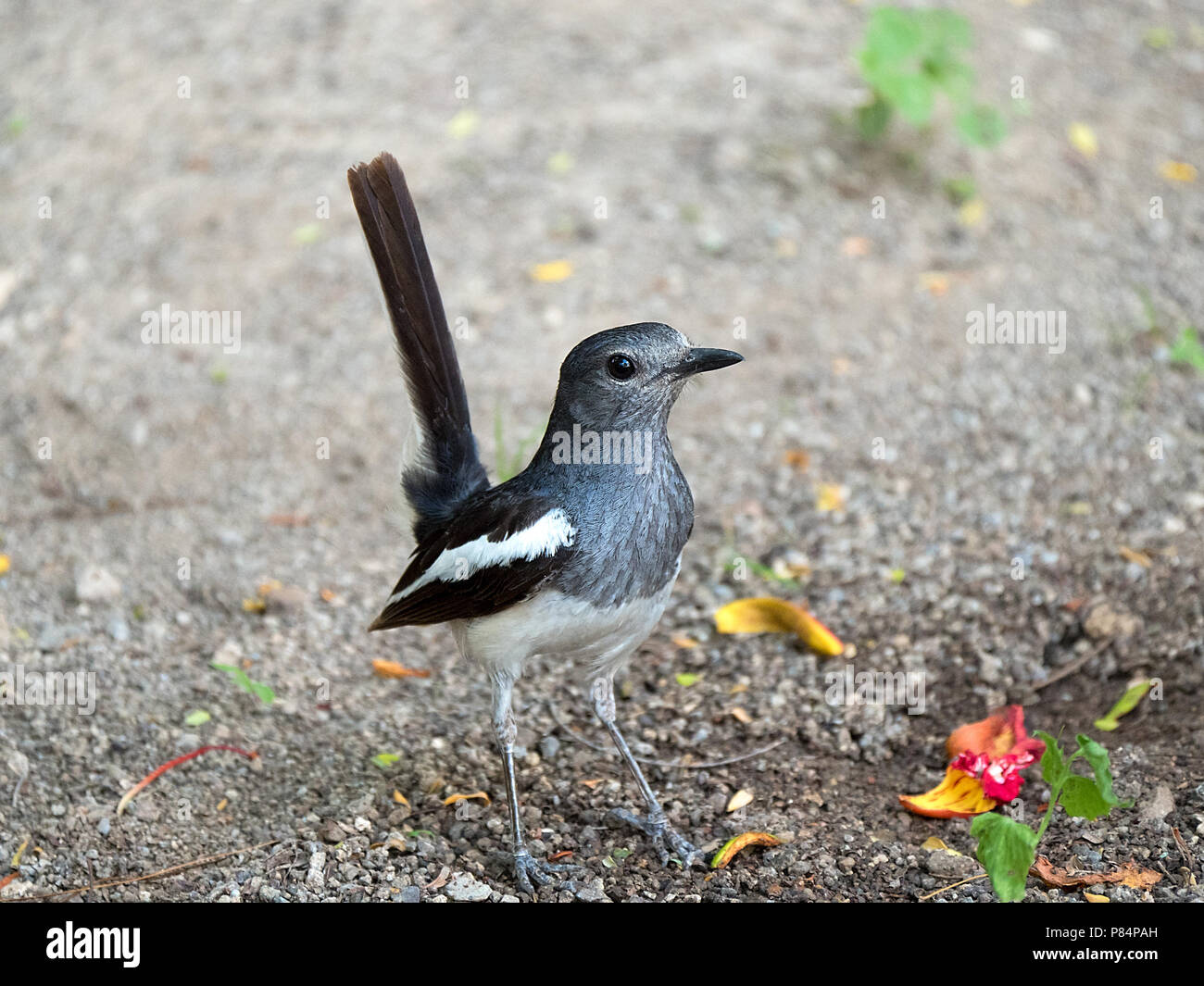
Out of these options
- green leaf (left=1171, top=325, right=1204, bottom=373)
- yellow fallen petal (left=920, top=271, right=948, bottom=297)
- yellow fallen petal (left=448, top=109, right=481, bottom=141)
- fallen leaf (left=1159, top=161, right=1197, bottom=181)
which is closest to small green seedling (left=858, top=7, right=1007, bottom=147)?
yellow fallen petal (left=920, top=271, right=948, bottom=297)

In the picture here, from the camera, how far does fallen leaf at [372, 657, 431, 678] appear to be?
4.76 m

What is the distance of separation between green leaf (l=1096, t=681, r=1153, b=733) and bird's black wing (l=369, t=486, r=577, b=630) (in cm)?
193

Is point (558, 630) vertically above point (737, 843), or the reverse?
point (558, 630)

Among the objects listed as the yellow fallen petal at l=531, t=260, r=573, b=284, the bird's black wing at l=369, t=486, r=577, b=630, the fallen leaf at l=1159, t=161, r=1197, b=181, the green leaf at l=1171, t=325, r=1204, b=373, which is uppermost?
the fallen leaf at l=1159, t=161, r=1197, b=181

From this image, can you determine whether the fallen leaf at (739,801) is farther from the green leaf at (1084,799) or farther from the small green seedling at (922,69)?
the small green seedling at (922,69)

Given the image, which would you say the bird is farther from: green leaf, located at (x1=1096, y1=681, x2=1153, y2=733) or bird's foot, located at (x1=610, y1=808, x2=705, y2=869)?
green leaf, located at (x1=1096, y1=681, x2=1153, y2=733)

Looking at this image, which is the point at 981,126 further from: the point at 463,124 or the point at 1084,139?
the point at 463,124

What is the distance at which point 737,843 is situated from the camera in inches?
144

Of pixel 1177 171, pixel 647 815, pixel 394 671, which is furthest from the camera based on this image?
pixel 1177 171

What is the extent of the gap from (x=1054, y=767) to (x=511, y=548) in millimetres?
1529

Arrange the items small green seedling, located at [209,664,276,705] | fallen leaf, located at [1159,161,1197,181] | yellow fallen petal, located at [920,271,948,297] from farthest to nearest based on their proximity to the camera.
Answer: fallen leaf, located at [1159,161,1197,181]
yellow fallen petal, located at [920,271,948,297]
small green seedling, located at [209,664,276,705]

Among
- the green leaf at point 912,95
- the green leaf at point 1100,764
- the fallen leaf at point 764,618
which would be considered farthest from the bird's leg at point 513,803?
the green leaf at point 912,95

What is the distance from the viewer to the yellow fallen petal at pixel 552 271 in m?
6.71

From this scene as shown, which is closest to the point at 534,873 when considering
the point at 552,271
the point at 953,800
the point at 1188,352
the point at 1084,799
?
the point at 953,800
